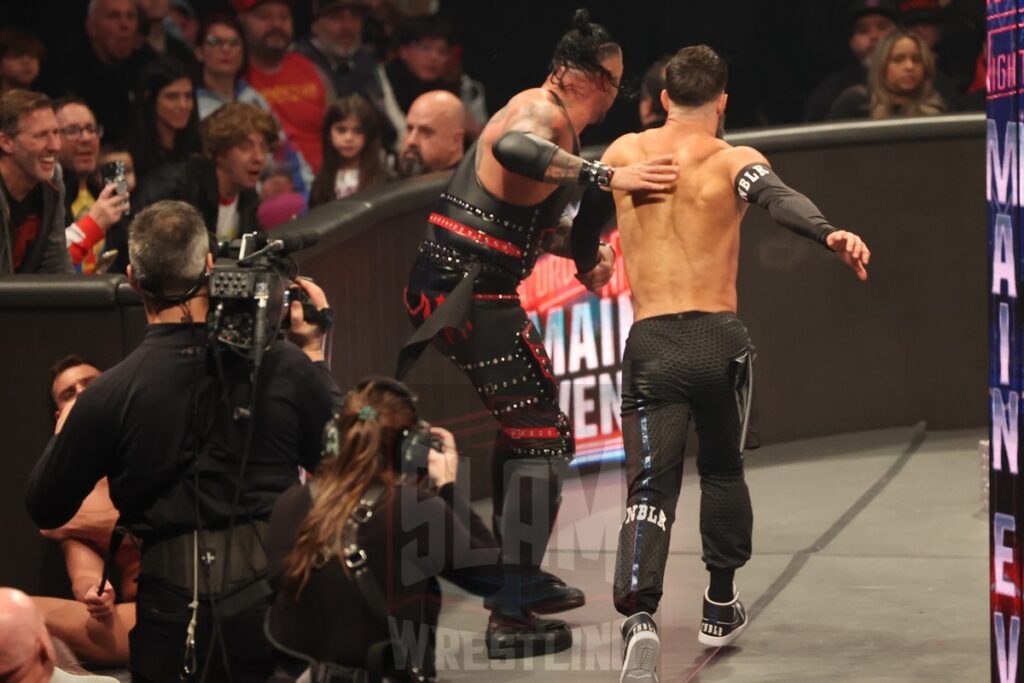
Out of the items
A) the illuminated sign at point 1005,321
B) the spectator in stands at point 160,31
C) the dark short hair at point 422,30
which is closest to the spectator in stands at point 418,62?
the dark short hair at point 422,30

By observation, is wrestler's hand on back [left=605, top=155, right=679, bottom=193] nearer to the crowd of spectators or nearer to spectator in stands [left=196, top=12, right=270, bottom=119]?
the crowd of spectators

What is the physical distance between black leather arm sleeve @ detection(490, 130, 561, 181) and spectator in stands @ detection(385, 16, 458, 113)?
4044 mm

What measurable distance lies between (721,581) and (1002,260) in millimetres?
1824

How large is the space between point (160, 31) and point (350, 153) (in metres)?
1.72

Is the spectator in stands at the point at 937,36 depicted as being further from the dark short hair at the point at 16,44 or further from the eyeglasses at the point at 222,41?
the dark short hair at the point at 16,44

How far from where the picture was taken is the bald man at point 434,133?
7496mm

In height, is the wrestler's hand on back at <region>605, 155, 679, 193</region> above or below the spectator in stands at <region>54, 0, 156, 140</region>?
below

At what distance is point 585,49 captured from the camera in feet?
18.2

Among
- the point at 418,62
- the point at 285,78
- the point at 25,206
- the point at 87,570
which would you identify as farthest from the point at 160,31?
the point at 87,570

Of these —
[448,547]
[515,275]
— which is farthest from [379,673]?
[515,275]

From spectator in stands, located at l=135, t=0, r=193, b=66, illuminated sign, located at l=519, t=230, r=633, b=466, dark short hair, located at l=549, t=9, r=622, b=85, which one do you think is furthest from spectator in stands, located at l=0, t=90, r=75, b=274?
spectator in stands, located at l=135, t=0, r=193, b=66

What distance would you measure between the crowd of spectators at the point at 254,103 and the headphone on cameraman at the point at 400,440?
2.89 m

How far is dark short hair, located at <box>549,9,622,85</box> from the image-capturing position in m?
5.55

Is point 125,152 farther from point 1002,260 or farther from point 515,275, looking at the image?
point 1002,260
